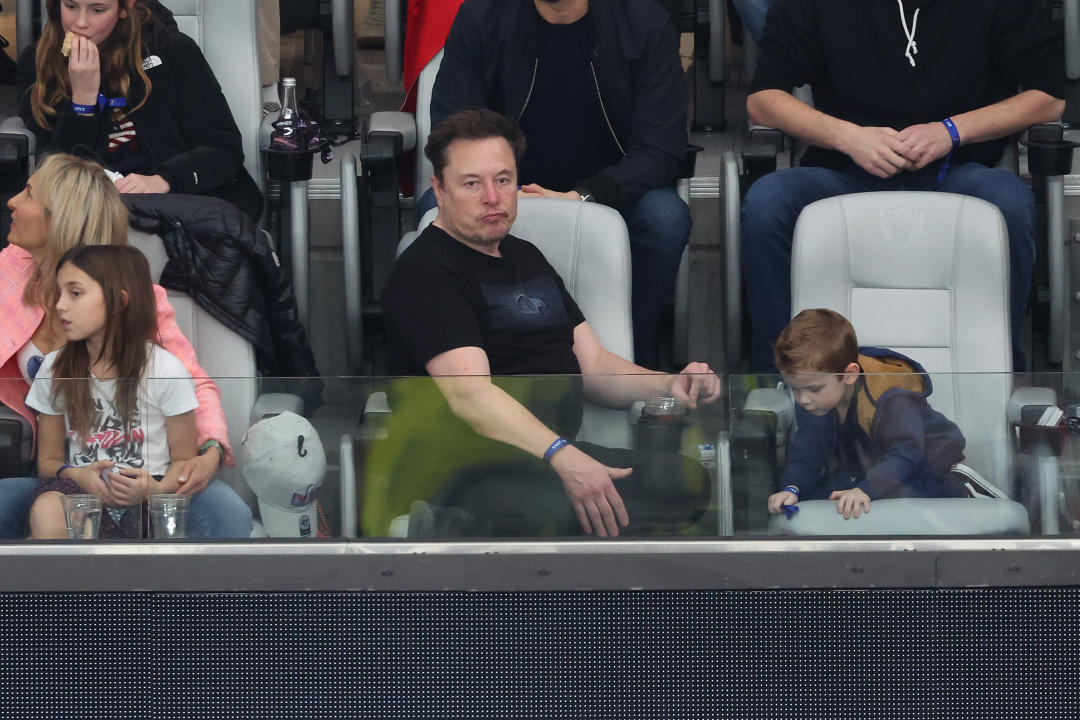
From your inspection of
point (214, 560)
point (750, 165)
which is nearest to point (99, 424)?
point (214, 560)

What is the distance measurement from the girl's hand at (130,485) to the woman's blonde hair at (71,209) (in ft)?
2.58

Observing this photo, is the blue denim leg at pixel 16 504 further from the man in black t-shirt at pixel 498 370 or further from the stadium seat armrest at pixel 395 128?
the stadium seat armrest at pixel 395 128

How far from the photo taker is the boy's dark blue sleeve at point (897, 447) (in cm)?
252

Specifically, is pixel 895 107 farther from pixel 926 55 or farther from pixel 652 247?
pixel 652 247

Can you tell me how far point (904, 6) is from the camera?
12.9 ft

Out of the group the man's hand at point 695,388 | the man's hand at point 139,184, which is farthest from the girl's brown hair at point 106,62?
the man's hand at point 695,388

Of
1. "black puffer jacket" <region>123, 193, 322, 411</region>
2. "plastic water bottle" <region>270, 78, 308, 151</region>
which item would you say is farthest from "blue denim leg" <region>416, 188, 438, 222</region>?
"black puffer jacket" <region>123, 193, 322, 411</region>

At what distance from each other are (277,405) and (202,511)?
0.63 feet

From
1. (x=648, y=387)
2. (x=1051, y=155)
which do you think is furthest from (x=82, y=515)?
(x=1051, y=155)

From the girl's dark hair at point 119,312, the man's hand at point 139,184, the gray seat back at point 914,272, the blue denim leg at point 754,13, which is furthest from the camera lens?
the blue denim leg at point 754,13

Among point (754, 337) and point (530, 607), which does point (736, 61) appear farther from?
point (530, 607)

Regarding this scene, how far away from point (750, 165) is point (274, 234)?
119cm

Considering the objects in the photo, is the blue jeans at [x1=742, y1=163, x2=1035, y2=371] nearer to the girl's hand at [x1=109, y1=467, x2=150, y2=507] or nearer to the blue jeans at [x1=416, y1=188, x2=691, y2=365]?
the blue jeans at [x1=416, y1=188, x2=691, y2=365]

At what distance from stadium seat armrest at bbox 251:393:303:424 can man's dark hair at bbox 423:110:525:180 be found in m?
0.90
